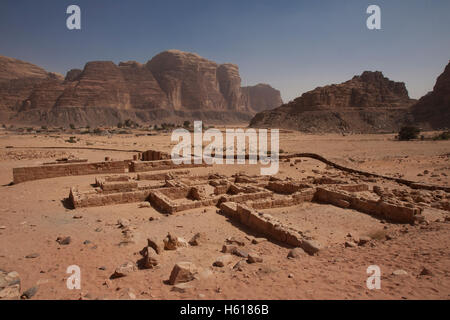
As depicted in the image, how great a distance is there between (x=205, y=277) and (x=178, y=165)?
46.7 ft

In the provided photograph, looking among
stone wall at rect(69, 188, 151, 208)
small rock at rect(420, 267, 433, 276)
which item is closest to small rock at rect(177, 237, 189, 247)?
small rock at rect(420, 267, 433, 276)

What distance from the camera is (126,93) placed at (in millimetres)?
117938

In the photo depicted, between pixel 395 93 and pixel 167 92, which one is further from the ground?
pixel 167 92

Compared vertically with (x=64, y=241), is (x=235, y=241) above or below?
below

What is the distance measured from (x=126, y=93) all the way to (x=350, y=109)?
87635mm

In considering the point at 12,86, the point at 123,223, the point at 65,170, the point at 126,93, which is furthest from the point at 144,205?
the point at 12,86

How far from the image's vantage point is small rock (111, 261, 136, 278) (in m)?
5.43

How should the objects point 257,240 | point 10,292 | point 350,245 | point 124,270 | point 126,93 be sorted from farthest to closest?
point 126,93 < point 257,240 < point 350,245 < point 124,270 < point 10,292

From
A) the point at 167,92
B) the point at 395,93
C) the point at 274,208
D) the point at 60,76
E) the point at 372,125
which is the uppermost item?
the point at 60,76

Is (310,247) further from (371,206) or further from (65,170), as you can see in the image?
(65,170)

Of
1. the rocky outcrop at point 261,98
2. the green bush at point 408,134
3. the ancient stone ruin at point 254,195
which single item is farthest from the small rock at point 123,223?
the rocky outcrop at point 261,98

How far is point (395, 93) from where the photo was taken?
82375 mm
